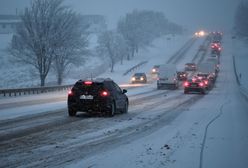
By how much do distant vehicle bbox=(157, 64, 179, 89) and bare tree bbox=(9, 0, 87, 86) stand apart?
12.3 meters

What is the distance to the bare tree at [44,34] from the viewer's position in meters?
55.1

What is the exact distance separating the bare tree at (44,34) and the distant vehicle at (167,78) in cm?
1234

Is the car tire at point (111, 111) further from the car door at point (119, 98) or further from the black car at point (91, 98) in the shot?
the car door at point (119, 98)

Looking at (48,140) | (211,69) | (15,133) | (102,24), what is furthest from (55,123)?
(102,24)

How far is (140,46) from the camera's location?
128m

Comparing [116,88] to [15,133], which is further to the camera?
[116,88]

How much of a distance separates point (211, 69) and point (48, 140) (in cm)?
4704

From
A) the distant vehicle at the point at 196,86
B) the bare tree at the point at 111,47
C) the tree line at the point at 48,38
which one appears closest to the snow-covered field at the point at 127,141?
the distant vehicle at the point at 196,86

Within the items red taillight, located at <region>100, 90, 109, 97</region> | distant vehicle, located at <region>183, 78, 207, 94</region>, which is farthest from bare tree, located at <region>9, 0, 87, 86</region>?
red taillight, located at <region>100, 90, 109, 97</region>

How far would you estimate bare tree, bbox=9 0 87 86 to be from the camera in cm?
5509

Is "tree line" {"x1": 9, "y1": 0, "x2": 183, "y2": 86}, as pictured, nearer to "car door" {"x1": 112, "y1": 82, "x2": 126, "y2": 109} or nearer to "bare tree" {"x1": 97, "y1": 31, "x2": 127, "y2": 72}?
"bare tree" {"x1": 97, "y1": 31, "x2": 127, "y2": 72}

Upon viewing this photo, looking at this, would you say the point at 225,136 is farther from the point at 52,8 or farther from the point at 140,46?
the point at 140,46

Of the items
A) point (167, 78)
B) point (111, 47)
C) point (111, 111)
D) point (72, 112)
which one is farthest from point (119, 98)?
point (111, 47)

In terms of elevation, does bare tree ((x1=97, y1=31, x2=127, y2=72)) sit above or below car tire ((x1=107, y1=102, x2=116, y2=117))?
above
